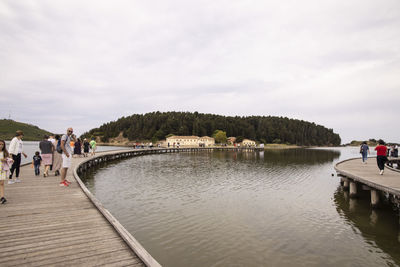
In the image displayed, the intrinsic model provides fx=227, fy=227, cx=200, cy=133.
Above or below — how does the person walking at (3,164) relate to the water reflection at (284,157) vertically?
above

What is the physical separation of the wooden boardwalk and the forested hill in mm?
129338

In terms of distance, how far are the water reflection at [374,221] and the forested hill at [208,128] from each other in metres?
124

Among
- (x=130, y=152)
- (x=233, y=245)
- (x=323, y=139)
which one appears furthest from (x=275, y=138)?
(x=233, y=245)

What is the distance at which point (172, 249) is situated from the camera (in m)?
7.50

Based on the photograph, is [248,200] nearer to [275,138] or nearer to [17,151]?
[17,151]

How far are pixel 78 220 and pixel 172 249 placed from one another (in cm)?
307

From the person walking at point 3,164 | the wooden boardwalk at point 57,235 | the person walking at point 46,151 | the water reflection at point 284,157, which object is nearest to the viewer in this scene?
the wooden boardwalk at point 57,235

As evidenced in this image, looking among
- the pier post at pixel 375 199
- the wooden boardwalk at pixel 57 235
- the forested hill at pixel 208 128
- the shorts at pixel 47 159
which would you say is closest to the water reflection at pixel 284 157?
the pier post at pixel 375 199

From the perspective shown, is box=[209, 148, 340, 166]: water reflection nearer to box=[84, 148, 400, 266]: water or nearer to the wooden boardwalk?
box=[84, 148, 400, 266]: water

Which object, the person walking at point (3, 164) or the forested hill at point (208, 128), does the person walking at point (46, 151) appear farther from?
the forested hill at point (208, 128)

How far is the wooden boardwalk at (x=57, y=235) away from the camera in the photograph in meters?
4.30

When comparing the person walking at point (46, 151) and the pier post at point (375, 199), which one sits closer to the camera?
A: the pier post at point (375, 199)

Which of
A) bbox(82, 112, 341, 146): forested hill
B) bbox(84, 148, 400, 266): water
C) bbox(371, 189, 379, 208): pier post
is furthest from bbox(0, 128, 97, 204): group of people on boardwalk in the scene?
bbox(82, 112, 341, 146): forested hill

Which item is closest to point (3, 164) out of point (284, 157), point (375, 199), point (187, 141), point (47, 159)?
point (47, 159)
